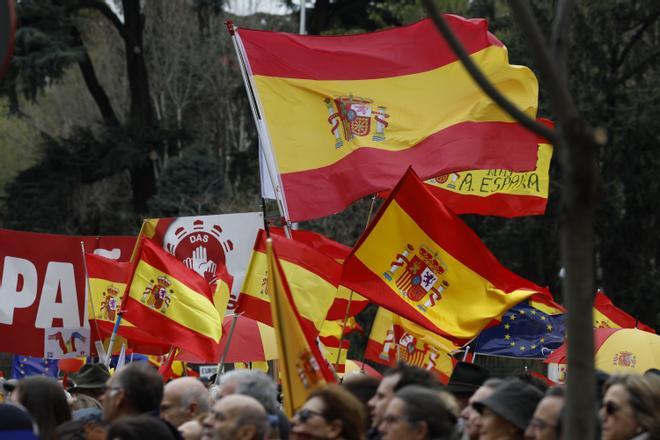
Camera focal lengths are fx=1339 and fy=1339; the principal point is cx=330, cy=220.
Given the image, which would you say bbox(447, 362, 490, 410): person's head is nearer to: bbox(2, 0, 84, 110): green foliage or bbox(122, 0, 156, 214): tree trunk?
bbox(2, 0, 84, 110): green foliage

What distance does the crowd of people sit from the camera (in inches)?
228

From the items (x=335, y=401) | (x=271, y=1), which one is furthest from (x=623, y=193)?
(x=335, y=401)

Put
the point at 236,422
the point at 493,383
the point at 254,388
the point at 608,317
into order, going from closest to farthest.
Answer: the point at 236,422 < the point at 254,388 < the point at 493,383 < the point at 608,317

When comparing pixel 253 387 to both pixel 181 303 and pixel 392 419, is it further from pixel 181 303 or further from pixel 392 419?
pixel 181 303

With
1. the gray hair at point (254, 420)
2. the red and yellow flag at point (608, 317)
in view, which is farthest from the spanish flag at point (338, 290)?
the gray hair at point (254, 420)

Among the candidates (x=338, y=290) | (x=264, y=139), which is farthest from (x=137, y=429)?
(x=338, y=290)

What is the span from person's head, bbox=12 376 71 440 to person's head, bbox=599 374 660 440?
2753 mm

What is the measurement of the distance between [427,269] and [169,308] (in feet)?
10.2

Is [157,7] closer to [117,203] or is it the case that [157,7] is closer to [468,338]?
[117,203]

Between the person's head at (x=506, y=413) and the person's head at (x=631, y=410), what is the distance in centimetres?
39

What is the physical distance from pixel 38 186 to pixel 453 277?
22496mm

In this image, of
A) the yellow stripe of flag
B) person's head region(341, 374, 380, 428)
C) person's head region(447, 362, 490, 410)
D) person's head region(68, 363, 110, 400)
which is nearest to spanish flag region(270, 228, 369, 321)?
the yellow stripe of flag

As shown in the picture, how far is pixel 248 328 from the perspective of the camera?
1316 centimetres

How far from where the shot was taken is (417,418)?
19.0 ft
